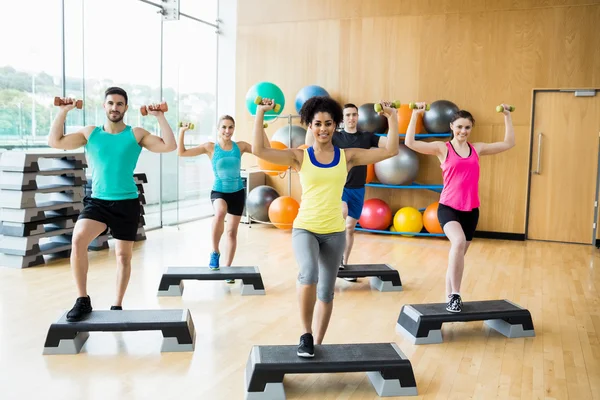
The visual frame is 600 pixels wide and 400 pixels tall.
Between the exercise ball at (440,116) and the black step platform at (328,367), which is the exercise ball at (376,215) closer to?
the exercise ball at (440,116)

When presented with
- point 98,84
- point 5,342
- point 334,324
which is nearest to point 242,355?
point 334,324

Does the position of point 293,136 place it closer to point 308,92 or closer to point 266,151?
point 308,92

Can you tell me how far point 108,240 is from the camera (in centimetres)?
670

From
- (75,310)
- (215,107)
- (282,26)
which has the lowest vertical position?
(75,310)

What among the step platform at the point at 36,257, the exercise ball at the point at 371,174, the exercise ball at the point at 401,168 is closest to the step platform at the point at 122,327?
the step platform at the point at 36,257

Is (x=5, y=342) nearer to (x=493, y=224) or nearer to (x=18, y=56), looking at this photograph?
(x=18, y=56)

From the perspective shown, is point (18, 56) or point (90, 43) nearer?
point (18, 56)

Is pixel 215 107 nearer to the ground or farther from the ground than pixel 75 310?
farther from the ground

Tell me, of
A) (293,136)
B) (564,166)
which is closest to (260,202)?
(293,136)

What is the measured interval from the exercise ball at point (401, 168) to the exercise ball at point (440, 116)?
0.42 m

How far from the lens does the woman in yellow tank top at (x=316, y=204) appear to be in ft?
9.22

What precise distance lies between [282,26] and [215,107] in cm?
166

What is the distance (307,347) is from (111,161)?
1.60m

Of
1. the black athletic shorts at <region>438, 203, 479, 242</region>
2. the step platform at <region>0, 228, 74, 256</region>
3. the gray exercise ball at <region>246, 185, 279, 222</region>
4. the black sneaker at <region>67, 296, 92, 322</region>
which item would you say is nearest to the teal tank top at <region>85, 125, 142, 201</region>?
the black sneaker at <region>67, 296, 92, 322</region>
